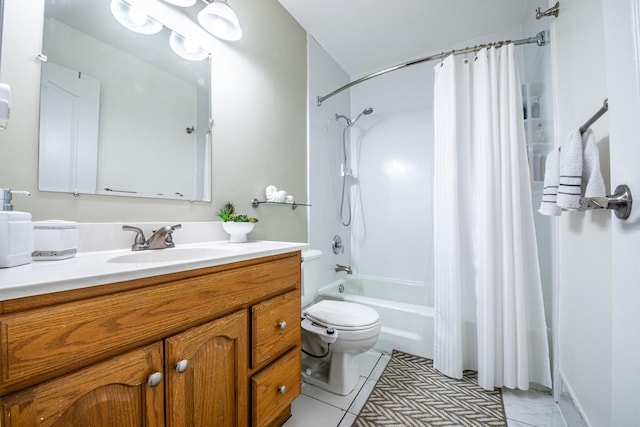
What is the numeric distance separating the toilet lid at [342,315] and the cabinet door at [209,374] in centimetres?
63

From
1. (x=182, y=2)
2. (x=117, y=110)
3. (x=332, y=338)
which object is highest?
(x=182, y=2)

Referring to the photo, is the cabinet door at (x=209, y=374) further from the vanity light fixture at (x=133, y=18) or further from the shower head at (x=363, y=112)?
the shower head at (x=363, y=112)

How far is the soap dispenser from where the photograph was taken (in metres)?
0.59

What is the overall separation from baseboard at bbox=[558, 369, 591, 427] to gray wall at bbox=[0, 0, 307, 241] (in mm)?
1716

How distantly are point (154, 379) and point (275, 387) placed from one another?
21.8 inches

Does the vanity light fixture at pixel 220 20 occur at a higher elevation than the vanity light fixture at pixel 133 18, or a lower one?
higher

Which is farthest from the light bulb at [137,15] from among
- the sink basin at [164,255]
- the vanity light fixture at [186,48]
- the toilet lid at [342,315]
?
the toilet lid at [342,315]

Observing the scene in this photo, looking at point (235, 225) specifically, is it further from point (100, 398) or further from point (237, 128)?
point (100, 398)

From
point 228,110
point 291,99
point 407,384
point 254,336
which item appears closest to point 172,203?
point 228,110

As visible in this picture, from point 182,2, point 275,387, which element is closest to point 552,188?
point 275,387

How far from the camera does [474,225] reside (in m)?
1.63

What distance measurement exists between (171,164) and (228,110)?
1.58ft

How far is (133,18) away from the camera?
1110 mm

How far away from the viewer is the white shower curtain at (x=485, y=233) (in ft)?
4.78
